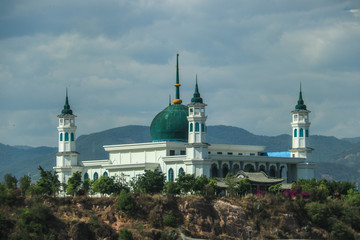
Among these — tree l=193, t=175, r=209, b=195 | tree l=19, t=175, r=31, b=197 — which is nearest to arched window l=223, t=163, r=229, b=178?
tree l=193, t=175, r=209, b=195

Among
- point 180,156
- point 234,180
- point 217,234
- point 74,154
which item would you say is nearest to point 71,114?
point 74,154

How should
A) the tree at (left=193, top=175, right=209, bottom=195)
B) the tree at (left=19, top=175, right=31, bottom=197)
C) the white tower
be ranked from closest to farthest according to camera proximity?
the tree at (left=19, top=175, right=31, bottom=197)
the tree at (left=193, top=175, right=209, bottom=195)
the white tower

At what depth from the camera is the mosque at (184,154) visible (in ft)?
300

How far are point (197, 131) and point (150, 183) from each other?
33.4 ft

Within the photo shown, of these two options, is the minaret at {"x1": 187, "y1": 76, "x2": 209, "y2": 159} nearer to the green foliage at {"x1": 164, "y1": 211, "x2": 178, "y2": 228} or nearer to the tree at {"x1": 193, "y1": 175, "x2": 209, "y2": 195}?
the tree at {"x1": 193, "y1": 175, "x2": 209, "y2": 195}

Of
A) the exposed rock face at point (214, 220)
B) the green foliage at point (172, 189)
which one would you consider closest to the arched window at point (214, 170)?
the green foliage at point (172, 189)

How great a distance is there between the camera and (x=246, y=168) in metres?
97.4

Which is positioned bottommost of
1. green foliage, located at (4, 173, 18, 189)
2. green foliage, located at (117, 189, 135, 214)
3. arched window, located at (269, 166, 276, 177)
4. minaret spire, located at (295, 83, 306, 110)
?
green foliage, located at (117, 189, 135, 214)

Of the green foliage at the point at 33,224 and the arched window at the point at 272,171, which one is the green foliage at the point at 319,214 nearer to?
the arched window at the point at 272,171

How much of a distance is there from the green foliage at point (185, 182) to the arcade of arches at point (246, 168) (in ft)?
31.7

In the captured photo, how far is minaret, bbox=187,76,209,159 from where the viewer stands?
9038 centimetres

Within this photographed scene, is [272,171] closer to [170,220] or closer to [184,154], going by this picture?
[184,154]

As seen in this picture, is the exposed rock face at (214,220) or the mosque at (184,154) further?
the mosque at (184,154)

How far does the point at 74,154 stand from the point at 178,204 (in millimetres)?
27411
